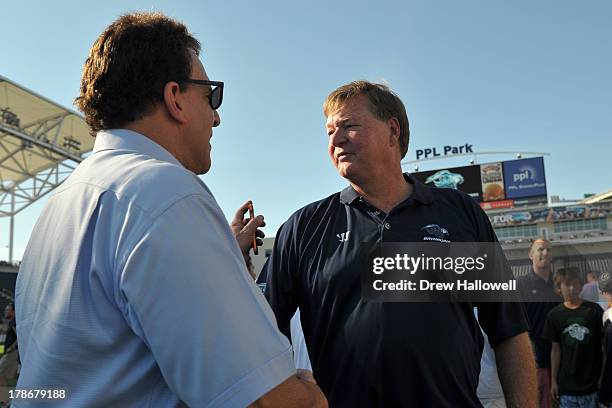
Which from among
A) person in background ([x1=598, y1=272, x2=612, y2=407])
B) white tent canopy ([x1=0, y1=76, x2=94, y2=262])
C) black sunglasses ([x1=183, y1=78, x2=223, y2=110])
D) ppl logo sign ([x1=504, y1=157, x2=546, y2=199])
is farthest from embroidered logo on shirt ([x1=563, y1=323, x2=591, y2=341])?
ppl logo sign ([x1=504, y1=157, x2=546, y2=199])

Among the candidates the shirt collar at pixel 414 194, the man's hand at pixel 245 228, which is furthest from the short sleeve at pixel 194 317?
the man's hand at pixel 245 228

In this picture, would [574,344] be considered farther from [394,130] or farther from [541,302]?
[394,130]

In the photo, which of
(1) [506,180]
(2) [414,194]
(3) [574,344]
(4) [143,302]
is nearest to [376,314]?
(2) [414,194]

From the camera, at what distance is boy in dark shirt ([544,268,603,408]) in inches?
240

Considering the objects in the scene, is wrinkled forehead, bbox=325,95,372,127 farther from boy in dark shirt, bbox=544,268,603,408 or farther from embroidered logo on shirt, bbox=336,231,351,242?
boy in dark shirt, bbox=544,268,603,408

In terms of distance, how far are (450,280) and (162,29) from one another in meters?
1.61

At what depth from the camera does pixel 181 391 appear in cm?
109

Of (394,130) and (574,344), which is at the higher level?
(394,130)

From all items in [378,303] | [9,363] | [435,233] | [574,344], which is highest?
[435,233]

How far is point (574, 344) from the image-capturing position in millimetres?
6160

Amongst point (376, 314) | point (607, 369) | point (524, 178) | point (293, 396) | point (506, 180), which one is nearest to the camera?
point (293, 396)

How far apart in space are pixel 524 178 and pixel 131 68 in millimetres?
51156

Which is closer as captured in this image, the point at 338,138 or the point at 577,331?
the point at 338,138

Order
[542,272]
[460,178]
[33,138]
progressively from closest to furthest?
1. [542,272]
2. [33,138]
3. [460,178]
